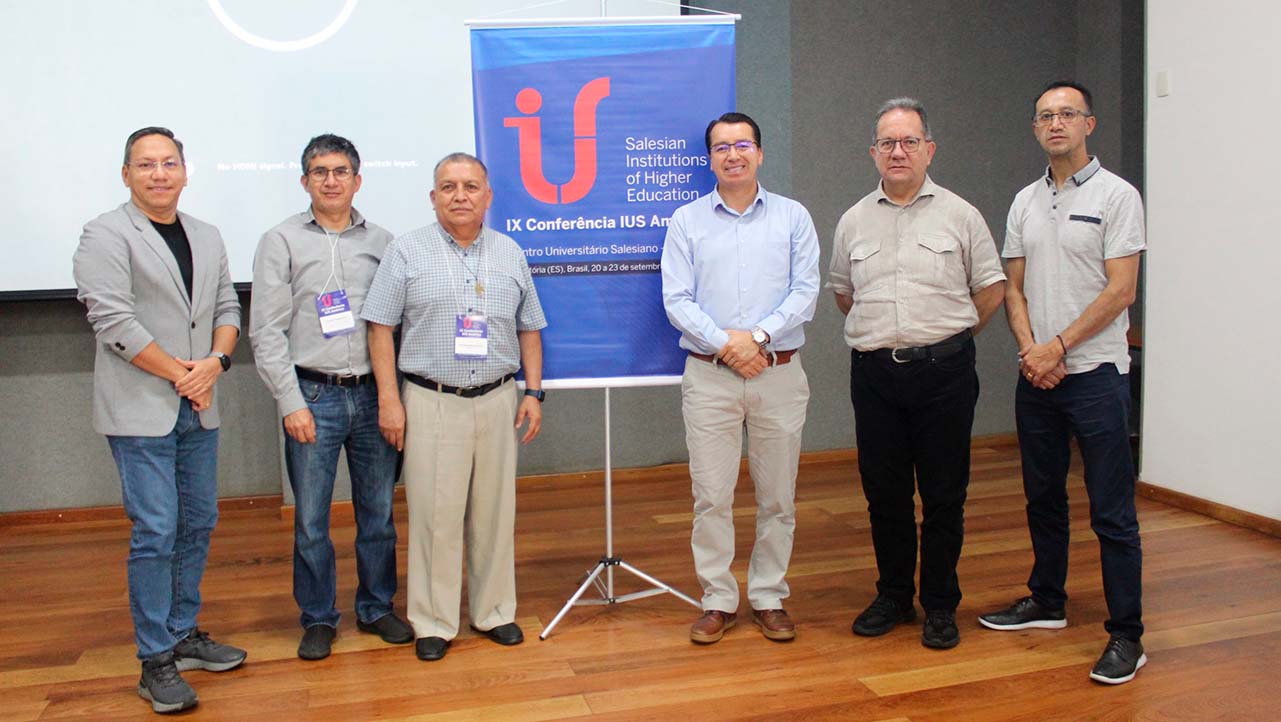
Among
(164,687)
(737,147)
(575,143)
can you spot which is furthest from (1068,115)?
(164,687)

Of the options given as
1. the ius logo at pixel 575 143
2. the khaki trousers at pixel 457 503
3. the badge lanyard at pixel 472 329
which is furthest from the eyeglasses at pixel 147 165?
the ius logo at pixel 575 143

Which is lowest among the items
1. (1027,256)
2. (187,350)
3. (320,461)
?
(320,461)

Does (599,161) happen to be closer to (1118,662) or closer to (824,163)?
(1118,662)

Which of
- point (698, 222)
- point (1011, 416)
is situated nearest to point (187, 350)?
point (698, 222)

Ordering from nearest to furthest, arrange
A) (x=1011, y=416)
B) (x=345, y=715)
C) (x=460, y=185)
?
1. (x=345, y=715)
2. (x=460, y=185)
3. (x=1011, y=416)

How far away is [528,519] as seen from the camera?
489 centimetres

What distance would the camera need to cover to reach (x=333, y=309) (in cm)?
311

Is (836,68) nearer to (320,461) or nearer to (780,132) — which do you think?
(780,132)

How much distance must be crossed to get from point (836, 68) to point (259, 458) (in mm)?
3862

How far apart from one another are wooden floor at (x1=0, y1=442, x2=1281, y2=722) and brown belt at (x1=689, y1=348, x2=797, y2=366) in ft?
3.00

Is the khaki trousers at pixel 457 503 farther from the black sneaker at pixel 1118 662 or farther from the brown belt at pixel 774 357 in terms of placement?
the black sneaker at pixel 1118 662

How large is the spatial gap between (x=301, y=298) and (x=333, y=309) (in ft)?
0.36

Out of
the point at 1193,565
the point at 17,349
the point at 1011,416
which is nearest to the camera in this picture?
the point at 1193,565

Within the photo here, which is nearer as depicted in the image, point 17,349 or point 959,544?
point 959,544
